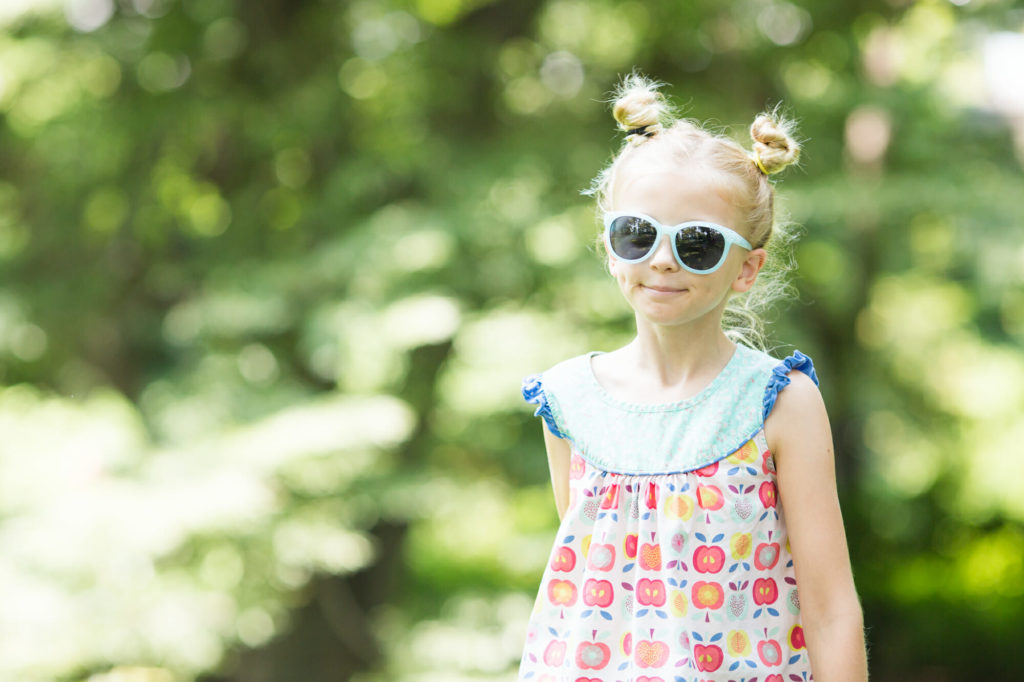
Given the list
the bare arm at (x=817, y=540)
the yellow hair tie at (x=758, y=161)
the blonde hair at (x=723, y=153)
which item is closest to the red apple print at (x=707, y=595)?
the bare arm at (x=817, y=540)

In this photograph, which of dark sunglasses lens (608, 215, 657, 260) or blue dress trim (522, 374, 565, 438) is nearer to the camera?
dark sunglasses lens (608, 215, 657, 260)

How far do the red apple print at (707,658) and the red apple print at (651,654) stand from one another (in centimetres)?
4

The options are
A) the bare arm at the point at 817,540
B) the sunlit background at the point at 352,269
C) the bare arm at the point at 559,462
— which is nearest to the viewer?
the bare arm at the point at 817,540

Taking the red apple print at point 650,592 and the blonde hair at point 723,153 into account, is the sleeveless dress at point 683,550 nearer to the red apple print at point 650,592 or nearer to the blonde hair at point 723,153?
the red apple print at point 650,592

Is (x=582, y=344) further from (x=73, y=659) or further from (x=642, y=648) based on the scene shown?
A: (x=642, y=648)

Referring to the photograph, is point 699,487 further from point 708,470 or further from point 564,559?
point 564,559

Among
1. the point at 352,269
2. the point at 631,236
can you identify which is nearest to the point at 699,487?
the point at 631,236

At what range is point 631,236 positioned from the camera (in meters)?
1.41

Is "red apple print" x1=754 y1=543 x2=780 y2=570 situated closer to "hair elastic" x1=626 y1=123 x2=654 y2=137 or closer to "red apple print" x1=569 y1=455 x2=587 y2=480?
"red apple print" x1=569 y1=455 x2=587 y2=480

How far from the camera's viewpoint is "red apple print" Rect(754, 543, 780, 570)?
140 cm

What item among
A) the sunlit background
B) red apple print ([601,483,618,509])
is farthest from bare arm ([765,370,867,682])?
the sunlit background

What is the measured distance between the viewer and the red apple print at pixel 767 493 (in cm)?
140

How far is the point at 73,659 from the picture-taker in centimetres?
424

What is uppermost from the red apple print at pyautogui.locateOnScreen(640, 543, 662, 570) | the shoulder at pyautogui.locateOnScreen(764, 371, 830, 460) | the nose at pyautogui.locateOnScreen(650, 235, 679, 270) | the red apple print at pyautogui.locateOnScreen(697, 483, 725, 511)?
the nose at pyautogui.locateOnScreen(650, 235, 679, 270)
